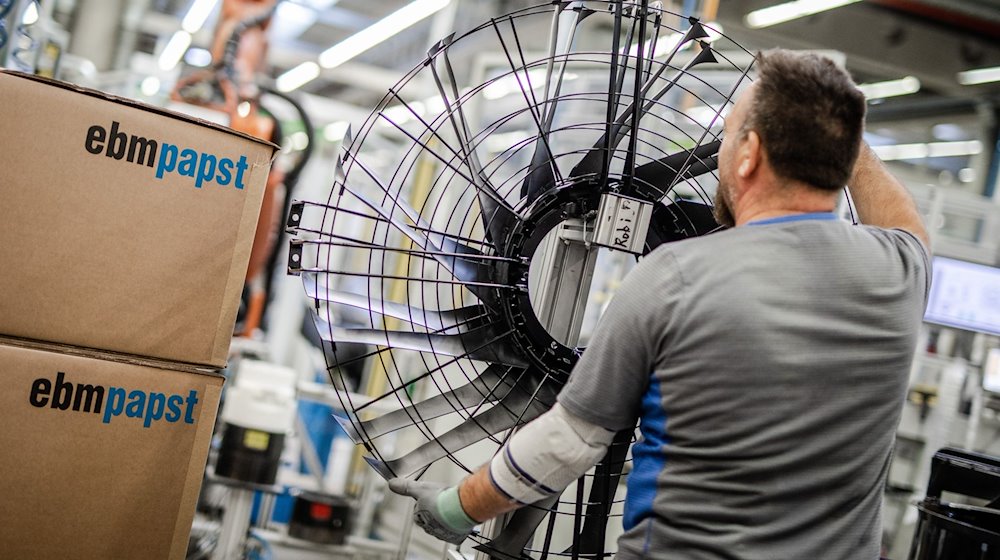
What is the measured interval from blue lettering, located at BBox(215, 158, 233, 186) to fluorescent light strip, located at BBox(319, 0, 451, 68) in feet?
14.6

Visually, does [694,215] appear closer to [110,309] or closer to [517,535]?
[517,535]

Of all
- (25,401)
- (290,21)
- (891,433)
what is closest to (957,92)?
(290,21)

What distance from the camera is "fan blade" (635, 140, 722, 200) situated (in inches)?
54.0

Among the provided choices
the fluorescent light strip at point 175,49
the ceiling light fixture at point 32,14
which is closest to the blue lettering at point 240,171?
the ceiling light fixture at point 32,14

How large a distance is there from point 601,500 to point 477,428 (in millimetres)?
226

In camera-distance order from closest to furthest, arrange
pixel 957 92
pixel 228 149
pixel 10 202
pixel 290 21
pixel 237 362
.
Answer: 1. pixel 10 202
2. pixel 228 149
3. pixel 237 362
4. pixel 957 92
5. pixel 290 21

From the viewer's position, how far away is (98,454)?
1.31 metres

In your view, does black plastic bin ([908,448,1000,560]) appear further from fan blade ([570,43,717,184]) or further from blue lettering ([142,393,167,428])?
blue lettering ([142,393,167,428])

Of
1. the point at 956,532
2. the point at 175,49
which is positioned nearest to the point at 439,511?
the point at 956,532

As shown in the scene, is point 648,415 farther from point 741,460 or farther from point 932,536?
point 932,536

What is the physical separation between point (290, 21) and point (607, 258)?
7.04 m

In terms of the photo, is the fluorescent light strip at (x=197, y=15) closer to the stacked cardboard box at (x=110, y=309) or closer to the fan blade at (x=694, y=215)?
the stacked cardboard box at (x=110, y=309)

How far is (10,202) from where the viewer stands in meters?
1.26

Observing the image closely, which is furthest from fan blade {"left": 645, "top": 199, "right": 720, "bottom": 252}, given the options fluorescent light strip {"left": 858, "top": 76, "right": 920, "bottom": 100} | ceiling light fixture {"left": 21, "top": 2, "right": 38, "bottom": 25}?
fluorescent light strip {"left": 858, "top": 76, "right": 920, "bottom": 100}
